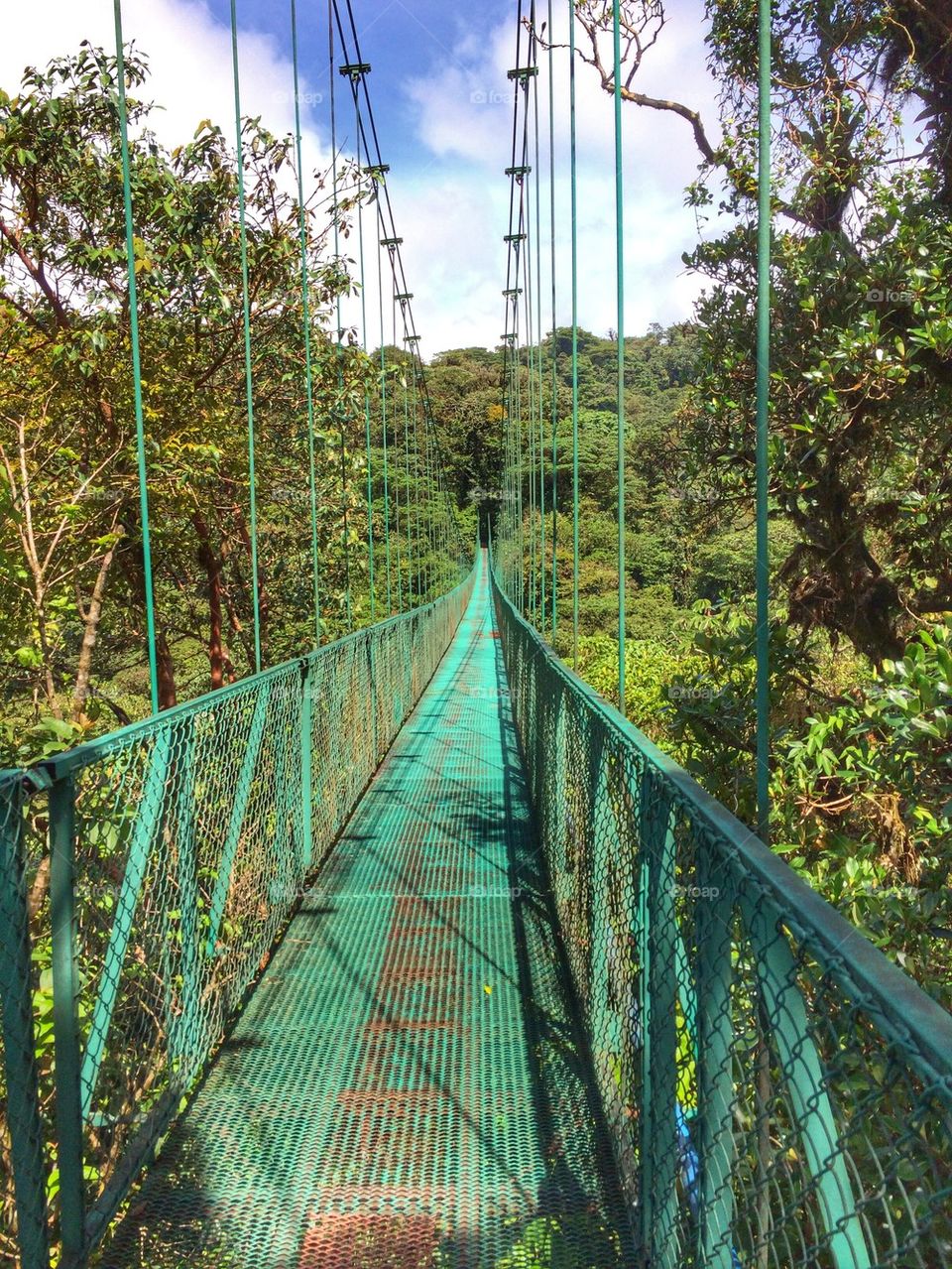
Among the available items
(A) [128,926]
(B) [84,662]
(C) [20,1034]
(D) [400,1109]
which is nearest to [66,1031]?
(C) [20,1034]

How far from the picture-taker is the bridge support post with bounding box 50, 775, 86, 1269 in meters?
1.34

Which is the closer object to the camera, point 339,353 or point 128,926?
point 128,926

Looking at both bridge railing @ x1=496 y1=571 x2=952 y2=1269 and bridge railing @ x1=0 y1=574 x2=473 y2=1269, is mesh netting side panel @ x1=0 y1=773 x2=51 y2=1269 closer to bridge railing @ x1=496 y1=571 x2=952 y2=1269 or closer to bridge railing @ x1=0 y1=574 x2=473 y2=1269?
bridge railing @ x1=0 y1=574 x2=473 y2=1269

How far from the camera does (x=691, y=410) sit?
4945 mm

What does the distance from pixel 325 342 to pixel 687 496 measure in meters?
2.87

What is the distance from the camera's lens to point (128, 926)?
1.58 metres

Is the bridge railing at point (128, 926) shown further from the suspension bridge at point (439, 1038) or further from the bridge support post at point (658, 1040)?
the bridge support post at point (658, 1040)

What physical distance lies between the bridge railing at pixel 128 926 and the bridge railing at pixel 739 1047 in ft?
2.77

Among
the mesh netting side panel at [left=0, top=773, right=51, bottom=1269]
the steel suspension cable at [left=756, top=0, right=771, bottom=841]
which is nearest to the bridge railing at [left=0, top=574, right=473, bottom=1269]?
the mesh netting side panel at [left=0, top=773, right=51, bottom=1269]

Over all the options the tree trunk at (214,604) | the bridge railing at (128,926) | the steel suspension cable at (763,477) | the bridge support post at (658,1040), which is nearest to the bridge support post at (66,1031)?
the bridge railing at (128,926)

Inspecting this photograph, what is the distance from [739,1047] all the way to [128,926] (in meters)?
0.99

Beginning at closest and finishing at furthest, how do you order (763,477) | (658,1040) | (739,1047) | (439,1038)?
(739,1047), (658,1040), (763,477), (439,1038)

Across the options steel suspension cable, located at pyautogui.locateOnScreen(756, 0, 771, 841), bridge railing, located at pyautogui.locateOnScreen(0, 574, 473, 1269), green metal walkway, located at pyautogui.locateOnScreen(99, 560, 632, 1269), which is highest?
steel suspension cable, located at pyautogui.locateOnScreen(756, 0, 771, 841)

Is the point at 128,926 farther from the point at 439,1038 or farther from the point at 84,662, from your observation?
the point at 84,662
